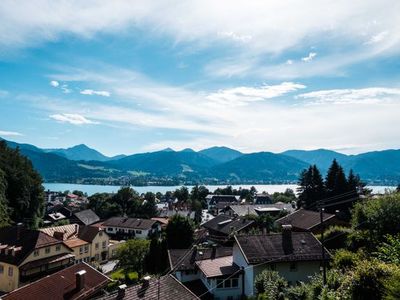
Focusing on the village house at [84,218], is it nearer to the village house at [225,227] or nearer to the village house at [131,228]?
the village house at [131,228]

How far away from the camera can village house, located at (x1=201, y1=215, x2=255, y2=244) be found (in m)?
53.3

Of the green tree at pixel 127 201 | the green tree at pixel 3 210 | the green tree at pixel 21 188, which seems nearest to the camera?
the green tree at pixel 3 210

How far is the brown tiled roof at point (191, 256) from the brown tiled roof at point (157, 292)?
39.6 ft

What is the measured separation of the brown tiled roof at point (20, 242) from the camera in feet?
123

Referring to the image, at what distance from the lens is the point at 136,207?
98.9 m

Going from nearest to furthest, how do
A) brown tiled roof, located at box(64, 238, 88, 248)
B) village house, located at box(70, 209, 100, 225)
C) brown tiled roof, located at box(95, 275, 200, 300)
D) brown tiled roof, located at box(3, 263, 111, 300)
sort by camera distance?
brown tiled roof, located at box(95, 275, 200, 300)
brown tiled roof, located at box(3, 263, 111, 300)
brown tiled roof, located at box(64, 238, 88, 248)
village house, located at box(70, 209, 100, 225)

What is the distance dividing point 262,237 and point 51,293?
53.3ft

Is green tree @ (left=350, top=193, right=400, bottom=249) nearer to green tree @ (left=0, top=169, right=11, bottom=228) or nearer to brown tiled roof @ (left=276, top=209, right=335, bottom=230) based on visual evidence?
brown tiled roof @ (left=276, top=209, right=335, bottom=230)

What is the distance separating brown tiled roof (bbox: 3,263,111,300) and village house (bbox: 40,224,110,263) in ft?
81.0

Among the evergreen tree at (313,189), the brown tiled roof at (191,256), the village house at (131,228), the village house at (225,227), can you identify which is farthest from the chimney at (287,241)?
the village house at (131,228)

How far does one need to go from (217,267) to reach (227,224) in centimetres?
2921

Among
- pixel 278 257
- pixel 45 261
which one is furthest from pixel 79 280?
pixel 45 261

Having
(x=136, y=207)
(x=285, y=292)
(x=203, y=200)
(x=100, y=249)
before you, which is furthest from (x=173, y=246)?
(x=203, y=200)

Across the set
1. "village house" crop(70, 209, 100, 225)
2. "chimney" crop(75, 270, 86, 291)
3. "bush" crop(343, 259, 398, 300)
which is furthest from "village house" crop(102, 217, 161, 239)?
"bush" crop(343, 259, 398, 300)
